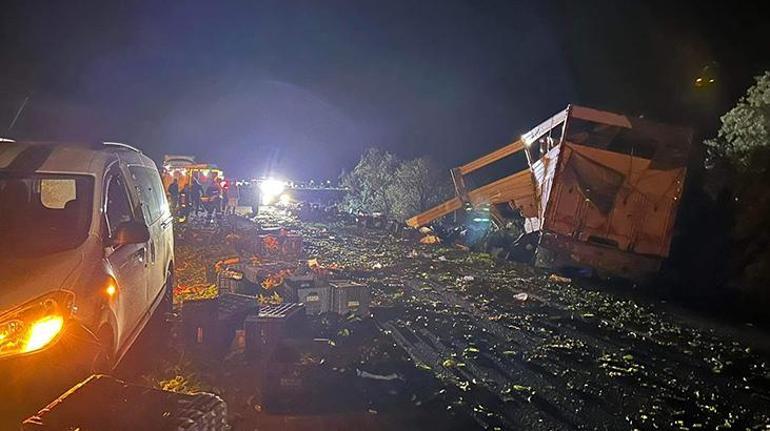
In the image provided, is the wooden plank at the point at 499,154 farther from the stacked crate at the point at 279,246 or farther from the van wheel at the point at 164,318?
the van wheel at the point at 164,318

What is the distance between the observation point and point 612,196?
10172mm

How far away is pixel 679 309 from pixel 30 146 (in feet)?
29.9

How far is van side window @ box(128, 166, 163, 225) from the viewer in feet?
16.5

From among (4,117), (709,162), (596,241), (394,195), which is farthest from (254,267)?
(4,117)

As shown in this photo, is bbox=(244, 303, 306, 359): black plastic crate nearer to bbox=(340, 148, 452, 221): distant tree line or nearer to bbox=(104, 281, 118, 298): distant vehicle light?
bbox=(104, 281, 118, 298): distant vehicle light

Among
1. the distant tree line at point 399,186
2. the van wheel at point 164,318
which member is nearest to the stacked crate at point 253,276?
→ the van wheel at point 164,318

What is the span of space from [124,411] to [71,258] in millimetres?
1394

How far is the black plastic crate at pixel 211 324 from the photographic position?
5613mm

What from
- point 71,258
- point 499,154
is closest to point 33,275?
point 71,258

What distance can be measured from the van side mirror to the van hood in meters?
0.39

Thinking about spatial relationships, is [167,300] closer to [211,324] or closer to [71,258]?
[211,324]

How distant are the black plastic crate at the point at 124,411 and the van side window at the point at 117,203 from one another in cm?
220

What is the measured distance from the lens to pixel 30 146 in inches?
168

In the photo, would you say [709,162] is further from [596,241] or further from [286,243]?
[286,243]
